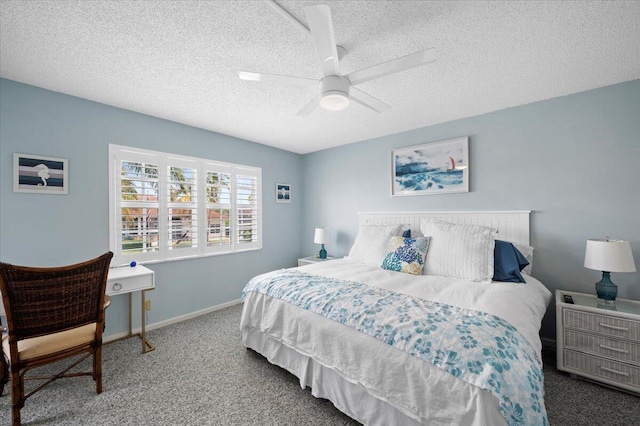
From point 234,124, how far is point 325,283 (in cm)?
232


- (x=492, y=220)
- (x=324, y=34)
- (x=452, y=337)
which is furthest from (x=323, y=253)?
(x=324, y=34)

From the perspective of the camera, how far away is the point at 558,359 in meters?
2.09

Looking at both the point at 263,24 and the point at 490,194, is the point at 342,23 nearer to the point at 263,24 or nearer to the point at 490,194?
the point at 263,24

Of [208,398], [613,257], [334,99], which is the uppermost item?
[334,99]

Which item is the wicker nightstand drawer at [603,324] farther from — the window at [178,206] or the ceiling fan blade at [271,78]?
the window at [178,206]

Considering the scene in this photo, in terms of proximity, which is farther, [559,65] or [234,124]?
[234,124]

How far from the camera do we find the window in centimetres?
279

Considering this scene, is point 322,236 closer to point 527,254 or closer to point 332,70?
point 527,254

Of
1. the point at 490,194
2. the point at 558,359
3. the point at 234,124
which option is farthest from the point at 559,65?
the point at 234,124

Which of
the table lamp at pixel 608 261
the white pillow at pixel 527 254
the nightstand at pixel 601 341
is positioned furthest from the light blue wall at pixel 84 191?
the table lamp at pixel 608 261

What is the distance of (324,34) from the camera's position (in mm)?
1322

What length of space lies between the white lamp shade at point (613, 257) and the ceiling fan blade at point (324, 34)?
2.46 meters

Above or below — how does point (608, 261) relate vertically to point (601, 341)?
above

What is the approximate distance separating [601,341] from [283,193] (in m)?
4.00
